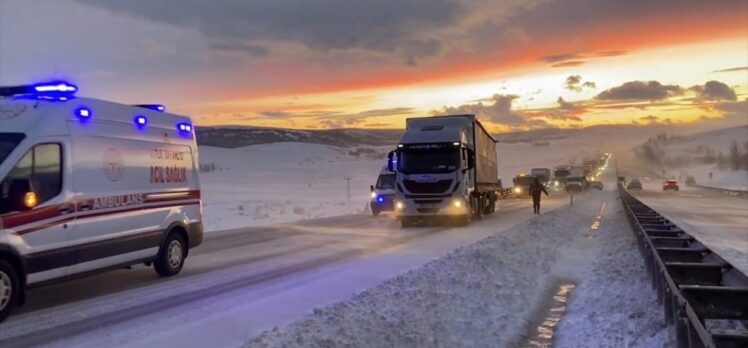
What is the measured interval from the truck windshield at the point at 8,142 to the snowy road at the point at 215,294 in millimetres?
2116

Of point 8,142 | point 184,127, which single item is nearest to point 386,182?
point 184,127

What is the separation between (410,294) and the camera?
960 cm

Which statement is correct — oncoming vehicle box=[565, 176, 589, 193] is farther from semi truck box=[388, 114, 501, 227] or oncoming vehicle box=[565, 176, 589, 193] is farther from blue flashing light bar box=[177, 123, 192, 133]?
blue flashing light bar box=[177, 123, 192, 133]

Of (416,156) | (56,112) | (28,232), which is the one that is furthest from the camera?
(416,156)

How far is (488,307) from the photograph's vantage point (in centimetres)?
1027

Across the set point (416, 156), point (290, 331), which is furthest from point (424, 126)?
point (290, 331)

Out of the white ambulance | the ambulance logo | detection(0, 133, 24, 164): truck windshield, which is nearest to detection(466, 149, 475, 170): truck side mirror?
the white ambulance

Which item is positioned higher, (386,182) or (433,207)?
(386,182)

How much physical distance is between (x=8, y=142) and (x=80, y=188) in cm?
116

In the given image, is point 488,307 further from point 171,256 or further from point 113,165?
point 113,165

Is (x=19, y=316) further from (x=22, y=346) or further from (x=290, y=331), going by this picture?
(x=290, y=331)

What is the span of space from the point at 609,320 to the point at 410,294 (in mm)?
2832

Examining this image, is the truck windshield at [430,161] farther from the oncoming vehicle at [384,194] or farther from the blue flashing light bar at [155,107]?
the blue flashing light bar at [155,107]

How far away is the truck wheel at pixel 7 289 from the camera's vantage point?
8297 mm
